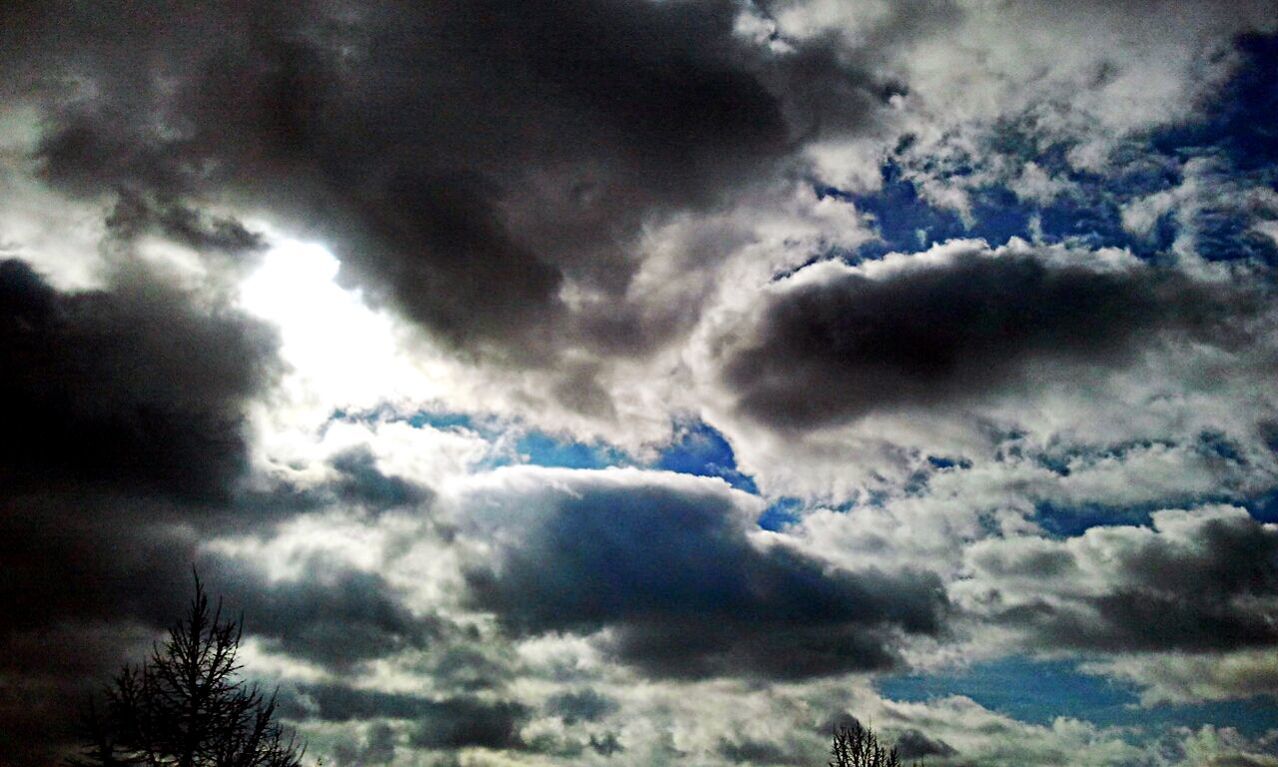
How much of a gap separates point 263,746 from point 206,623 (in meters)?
3.26

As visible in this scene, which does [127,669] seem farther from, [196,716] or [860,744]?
[860,744]

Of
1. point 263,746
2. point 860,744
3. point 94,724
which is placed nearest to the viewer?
point 94,724

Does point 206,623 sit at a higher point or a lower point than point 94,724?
higher

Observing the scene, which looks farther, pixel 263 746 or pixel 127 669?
pixel 263 746

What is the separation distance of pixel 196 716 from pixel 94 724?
6.19 ft

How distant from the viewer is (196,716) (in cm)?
1827

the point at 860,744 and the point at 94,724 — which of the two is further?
the point at 860,744

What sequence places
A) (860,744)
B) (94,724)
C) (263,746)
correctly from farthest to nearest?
(860,744)
(263,746)
(94,724)

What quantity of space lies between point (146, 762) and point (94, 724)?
1357 millimetres

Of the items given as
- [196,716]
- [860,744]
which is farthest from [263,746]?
[860,744]

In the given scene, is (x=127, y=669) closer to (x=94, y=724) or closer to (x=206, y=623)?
(x=94, y=724)

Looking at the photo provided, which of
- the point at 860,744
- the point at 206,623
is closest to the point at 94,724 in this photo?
the point at 206,623

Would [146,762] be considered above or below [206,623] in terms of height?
below

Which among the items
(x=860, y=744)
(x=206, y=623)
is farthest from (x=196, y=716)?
(x=860, y=744)
